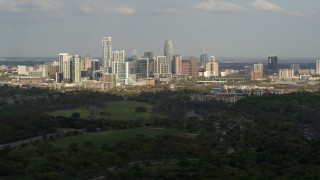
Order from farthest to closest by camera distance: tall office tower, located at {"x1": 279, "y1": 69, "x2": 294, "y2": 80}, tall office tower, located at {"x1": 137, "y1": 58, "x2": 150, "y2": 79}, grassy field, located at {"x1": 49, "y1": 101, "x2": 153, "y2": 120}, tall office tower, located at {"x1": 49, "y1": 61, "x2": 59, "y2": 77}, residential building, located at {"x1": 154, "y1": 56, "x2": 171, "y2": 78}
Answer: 1. residential building, located at {"x1": 154, "y1": 56, "x2": 171, "y2": 78}
2. tall office tower, located at {"x1": 49, "y1": 61, "x2": 59, "y2": 77}
3. tall office tower, located at {"x1": 137, "y1": 58, "x2": 150, "y2": 79}
4. tall office tower, located at {"x1": 279, "y1": 69, "x2": 294, "y2": 80}
5. grassy field, located at {"x1": 49, "y1": 101, "x2": 153, "y2": 120}

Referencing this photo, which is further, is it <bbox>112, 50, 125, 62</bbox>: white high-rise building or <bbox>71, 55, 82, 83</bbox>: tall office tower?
<bbox>112, 50, 125, 62</bbox>: white high-rise building

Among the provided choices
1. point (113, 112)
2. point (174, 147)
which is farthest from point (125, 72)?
point (174, 147)

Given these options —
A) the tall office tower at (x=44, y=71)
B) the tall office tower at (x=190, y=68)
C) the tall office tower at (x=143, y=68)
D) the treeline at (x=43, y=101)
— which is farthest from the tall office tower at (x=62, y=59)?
the treeline at (x=43, y=101)

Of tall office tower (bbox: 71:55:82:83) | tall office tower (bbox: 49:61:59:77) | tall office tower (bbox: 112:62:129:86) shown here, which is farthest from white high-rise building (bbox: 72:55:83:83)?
tall office tower (bbox: 49:61:59:77)

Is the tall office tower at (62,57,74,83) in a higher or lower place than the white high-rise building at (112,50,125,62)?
lower

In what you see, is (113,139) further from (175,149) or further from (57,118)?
(57,118)

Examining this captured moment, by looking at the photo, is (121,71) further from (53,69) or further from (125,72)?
(53,69)

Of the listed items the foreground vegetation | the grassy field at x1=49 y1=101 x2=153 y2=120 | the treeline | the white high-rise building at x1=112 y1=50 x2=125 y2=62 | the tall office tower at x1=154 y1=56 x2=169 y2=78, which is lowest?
the foreground vegetation

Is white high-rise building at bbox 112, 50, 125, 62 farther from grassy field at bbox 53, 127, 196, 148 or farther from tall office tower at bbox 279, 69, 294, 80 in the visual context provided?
grassy field at bbox 53, 127, 196, 148
